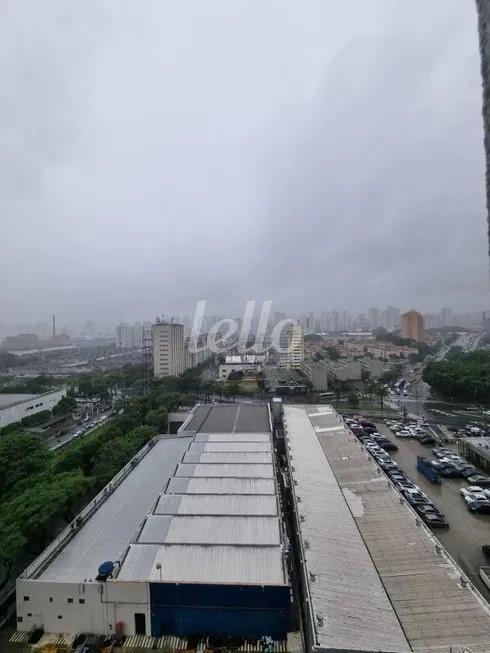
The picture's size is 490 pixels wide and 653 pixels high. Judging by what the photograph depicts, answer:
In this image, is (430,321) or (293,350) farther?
(430,321)

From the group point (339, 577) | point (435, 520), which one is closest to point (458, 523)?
point (435, 520)

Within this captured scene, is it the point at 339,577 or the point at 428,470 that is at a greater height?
the point at 339,577

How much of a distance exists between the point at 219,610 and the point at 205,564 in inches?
12.0

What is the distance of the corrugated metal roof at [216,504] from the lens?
3.85 meters

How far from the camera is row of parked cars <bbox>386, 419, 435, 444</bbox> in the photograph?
7388 millimetres

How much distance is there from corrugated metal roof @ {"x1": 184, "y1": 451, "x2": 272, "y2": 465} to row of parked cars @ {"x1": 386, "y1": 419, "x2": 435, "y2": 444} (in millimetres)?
3619

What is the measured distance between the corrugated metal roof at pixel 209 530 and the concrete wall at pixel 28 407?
7327 mm

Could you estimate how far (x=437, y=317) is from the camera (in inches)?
2276

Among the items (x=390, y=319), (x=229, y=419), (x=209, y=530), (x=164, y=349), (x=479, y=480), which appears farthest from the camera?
(x=390, y=319)

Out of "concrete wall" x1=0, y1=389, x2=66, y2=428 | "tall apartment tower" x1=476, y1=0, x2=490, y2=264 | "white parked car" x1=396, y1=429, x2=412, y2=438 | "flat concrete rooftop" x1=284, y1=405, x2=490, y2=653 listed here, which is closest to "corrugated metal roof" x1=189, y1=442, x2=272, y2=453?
"flat concrete rooftop" x1=284, y1=405, x2=490, y2=653

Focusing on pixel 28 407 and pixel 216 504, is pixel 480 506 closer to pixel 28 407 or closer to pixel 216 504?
pixel 216 504

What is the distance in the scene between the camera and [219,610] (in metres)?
2.88

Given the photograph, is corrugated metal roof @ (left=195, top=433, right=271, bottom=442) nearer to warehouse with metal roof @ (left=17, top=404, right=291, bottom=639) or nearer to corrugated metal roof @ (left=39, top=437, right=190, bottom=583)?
corrugated metal roof @ (left=39, top=437, right=190, bottom=583)

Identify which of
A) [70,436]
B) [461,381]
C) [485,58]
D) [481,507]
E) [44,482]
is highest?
[485,58]
